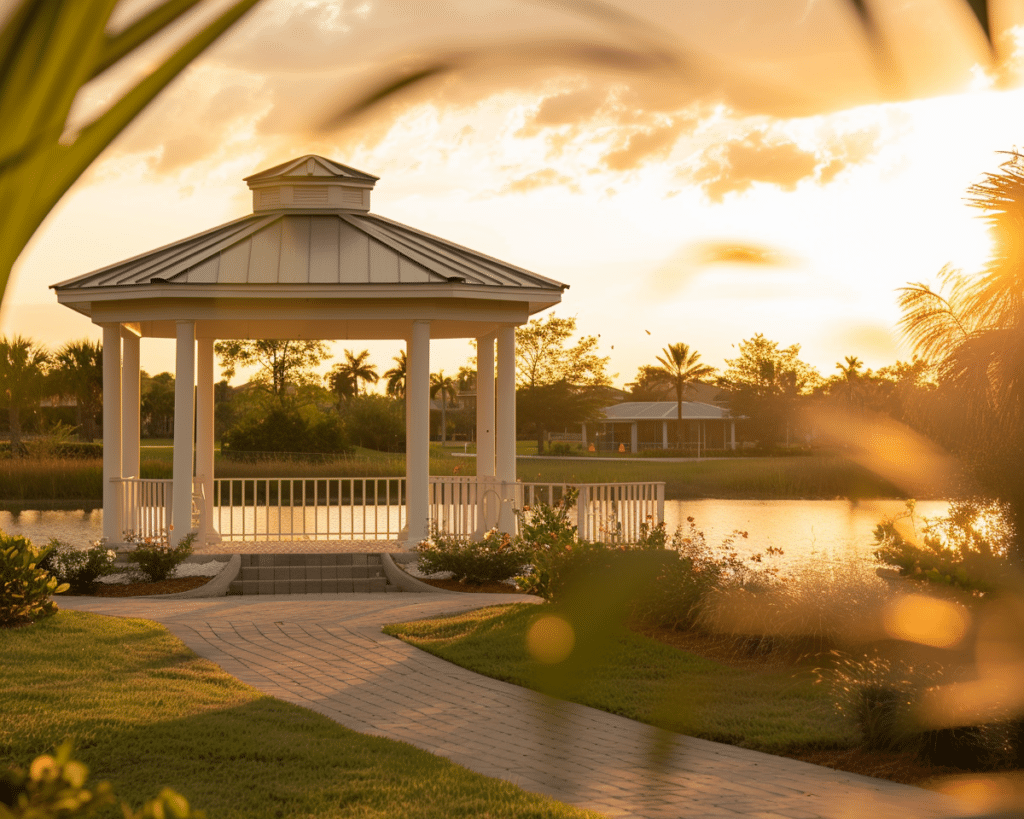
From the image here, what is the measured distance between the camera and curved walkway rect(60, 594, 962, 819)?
5.50 metres

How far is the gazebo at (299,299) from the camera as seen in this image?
14.9m

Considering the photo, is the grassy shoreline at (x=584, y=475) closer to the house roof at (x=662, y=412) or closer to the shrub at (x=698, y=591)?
the shrub at (x=698, y=591)

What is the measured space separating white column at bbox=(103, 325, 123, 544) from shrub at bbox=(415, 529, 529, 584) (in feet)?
15.8

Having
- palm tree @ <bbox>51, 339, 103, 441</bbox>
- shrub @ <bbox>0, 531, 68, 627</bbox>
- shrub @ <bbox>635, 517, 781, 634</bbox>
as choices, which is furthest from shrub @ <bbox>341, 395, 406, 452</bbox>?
shrub @ <bbox>635, 517, 781, 634</bbox>

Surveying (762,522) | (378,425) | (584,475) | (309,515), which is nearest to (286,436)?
(584,475)

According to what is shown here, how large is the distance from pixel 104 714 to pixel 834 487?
36028 millimetres

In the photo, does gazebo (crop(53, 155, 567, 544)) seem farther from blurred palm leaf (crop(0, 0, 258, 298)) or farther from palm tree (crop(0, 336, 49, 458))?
blurred palm leaf (crop(0, 0, 258, 298))

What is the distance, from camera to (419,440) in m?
15.3

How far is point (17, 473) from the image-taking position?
113 ft

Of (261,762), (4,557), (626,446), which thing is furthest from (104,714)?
(626,446)

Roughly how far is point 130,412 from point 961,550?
12.5 m

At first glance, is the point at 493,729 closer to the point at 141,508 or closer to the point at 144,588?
the point at 144,588

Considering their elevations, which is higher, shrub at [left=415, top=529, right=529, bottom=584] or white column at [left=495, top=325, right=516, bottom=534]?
white column at [left=495, top=325, right=516, bottom=534]

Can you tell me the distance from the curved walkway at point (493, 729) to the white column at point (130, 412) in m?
4.98
